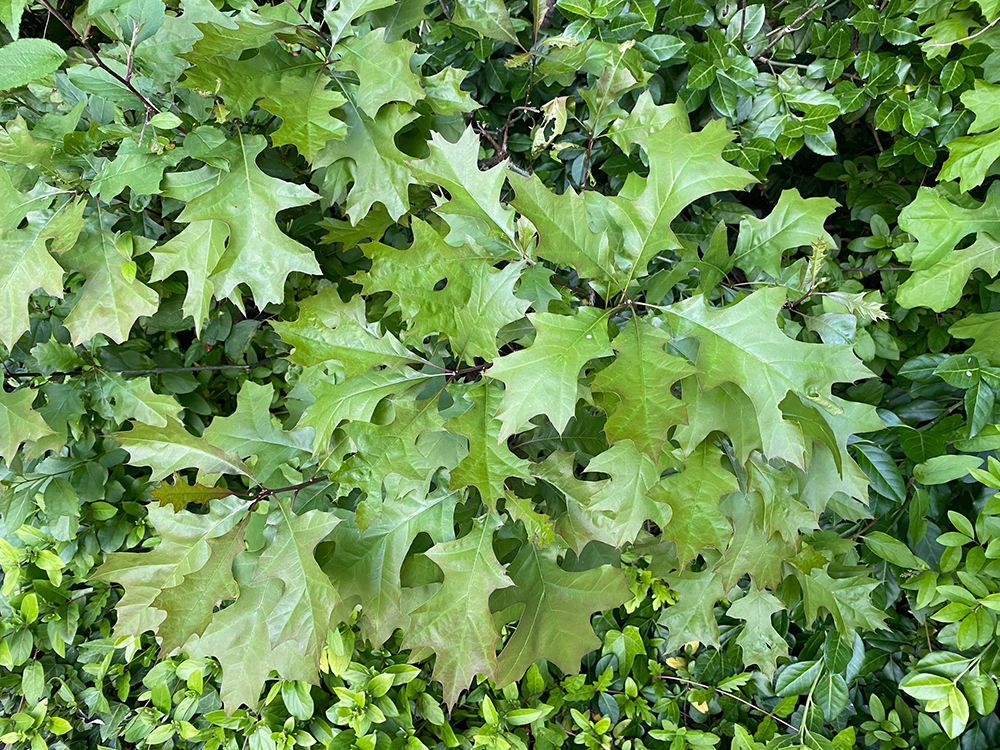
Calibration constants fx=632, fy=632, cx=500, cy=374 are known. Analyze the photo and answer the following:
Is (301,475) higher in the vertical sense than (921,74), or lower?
lower

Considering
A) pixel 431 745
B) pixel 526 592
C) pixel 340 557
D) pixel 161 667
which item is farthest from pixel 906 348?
pixel 161 667

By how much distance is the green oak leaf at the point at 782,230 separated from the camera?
92cm

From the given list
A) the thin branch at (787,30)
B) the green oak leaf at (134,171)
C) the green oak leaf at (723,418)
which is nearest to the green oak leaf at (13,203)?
the green oak leaf at (134,171)

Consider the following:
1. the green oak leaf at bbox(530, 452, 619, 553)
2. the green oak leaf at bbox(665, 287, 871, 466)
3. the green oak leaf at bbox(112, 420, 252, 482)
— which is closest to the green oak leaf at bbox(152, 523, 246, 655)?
the green oak leaf at bbox(112, 420, 252, 482)

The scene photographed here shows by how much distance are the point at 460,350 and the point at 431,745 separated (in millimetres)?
1149

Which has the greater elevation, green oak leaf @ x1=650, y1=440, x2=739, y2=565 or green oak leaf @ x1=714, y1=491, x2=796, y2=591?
green oak leaf @ x1=650, y1=440, x2=739, y2=565

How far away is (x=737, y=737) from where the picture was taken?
1396mm

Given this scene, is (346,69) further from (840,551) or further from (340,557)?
(840,551)

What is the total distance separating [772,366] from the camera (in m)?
0.72

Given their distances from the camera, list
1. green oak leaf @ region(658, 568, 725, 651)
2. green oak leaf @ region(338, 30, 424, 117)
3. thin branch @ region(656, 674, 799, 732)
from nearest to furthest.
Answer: green oak leaf @ region(338, 30, 424, 117) → green oak leaf @ region(658, 568, 725, 651) → thin branch @ region(656, 674, 799, 732)

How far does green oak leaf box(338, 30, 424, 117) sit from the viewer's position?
903 millimetres

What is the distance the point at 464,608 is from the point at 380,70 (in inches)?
30.4

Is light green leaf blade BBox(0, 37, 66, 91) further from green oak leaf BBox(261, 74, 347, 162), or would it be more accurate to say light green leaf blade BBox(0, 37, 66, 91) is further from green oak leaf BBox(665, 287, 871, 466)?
green oak leaf BBox(665, 287, 871, 466)

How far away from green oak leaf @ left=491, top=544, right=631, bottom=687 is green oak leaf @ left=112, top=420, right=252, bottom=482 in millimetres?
448
